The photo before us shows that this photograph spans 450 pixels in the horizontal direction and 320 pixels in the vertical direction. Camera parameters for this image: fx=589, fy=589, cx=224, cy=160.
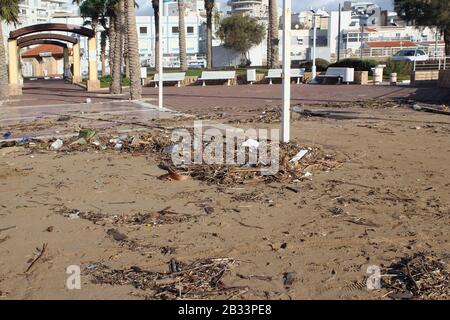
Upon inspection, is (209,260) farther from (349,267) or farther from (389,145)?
(389,145)

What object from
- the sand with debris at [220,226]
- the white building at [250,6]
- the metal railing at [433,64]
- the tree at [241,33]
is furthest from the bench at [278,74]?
the white building at [250,6]

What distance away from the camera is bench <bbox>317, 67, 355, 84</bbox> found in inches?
1262

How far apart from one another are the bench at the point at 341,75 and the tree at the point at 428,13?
45.6 ft

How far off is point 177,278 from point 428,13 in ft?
151

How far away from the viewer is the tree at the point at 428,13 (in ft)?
146

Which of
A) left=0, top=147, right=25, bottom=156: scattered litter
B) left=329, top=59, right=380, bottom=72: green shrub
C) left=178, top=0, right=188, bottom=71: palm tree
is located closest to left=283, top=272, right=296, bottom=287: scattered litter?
left=0, top=147, right=25, bottom=156: scattered litter

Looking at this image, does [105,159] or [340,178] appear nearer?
[340,178]

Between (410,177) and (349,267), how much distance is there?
3.69 m

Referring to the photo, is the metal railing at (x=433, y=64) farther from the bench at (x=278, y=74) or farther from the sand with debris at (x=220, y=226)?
the sand with debris at (x=220, y=226)

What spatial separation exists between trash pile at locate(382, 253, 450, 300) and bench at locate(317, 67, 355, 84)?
2794 cm
